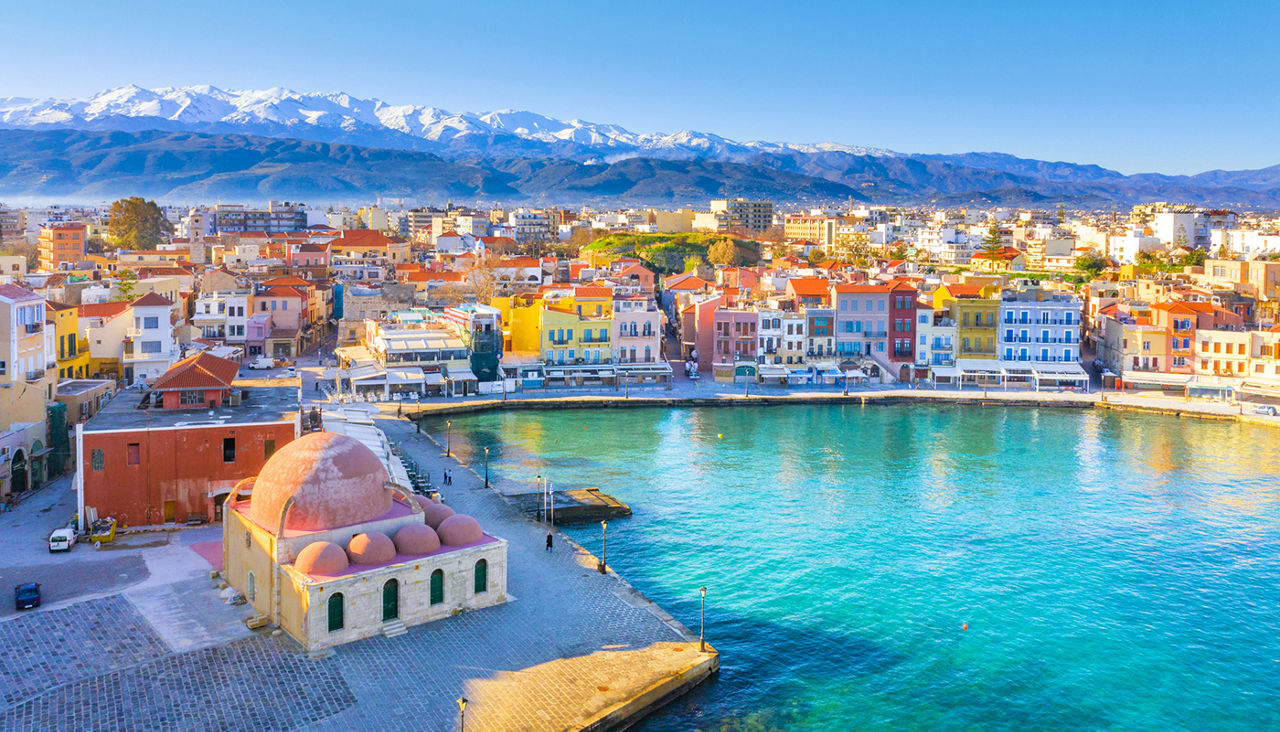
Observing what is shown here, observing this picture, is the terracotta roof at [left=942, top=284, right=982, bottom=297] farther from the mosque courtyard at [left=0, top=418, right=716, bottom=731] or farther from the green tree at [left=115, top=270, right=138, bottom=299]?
the green tree at [left=115, top=270, right=138, bottom=299]

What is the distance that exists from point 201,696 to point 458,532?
586cm

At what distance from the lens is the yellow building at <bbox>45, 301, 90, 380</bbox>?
138 ft

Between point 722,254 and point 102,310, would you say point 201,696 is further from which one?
point 722,254

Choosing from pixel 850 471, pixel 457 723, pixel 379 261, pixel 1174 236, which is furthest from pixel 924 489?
pixel 1174 236

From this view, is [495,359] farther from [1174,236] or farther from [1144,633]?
[1174,236]

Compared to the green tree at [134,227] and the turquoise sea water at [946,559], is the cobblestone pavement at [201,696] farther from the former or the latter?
the green tree at [134,227]

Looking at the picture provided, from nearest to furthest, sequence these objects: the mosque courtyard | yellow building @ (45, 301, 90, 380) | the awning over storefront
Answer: the mosque courtyard, yellow building @ (45, 301, 90, 380), the awning over storefront

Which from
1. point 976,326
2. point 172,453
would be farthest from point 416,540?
point 976,326

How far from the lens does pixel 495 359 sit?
53.7m

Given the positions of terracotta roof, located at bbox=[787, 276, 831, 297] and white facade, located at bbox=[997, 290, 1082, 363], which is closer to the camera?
white facade, located at bbox=[997, 290, 1082, 363]

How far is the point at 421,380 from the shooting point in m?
50.2

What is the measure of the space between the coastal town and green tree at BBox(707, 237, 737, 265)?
442 millimetres

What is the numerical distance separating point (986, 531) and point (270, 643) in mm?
20900

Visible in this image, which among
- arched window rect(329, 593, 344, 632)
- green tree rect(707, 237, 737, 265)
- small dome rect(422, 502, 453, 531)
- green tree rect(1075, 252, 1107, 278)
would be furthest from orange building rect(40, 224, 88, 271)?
green tree rect(1075, 252, 1107, 278)
